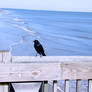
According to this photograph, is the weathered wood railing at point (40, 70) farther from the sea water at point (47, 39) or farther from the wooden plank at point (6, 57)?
the sea water at point (47, 39)

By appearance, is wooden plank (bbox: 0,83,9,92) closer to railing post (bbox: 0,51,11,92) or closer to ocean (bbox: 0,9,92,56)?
railing post (bbox: 0,51,11,92)

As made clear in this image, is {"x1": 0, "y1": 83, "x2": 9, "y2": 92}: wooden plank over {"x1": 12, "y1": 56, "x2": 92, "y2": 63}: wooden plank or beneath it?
beneath

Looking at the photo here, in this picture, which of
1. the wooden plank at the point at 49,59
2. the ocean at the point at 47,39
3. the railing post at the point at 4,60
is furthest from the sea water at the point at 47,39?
the railing post at the point at 4,60

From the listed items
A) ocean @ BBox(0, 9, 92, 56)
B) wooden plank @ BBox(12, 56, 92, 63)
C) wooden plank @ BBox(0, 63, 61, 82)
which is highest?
ocean @ BBox(0, 9, 92, 56)

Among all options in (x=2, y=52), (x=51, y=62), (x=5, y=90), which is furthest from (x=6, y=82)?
(x=51, y=62)

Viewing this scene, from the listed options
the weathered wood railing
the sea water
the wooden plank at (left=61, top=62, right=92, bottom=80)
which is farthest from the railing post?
the sea water

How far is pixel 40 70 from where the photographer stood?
1.16 meters

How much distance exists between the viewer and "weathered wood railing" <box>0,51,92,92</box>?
1.13 metres

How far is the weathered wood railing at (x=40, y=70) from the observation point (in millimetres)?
1130

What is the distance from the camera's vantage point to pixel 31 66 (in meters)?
1.15

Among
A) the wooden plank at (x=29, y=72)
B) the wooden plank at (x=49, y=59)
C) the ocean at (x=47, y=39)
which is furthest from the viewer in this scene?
the ocean at (x=47, y=39)

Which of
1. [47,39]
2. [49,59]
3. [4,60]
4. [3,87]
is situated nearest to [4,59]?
[4,60]

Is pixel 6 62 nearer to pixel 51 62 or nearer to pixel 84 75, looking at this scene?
pixel 51 62

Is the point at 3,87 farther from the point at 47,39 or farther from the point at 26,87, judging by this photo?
the point at 47,39
